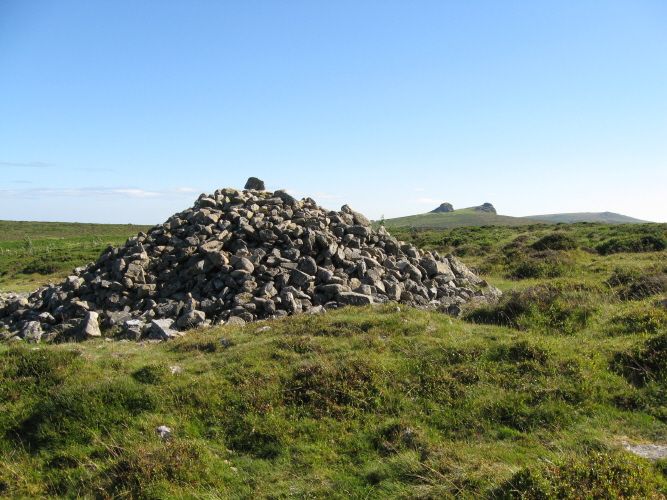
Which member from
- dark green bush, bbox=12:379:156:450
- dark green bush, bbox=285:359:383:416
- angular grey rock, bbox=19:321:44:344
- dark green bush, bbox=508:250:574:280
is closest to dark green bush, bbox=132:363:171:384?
dark green bush, bbox=12:379:156:450

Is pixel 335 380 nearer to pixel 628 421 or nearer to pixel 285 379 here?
pixel 285 379

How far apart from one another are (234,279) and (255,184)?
8.40 m

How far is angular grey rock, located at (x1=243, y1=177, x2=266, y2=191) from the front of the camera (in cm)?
2175

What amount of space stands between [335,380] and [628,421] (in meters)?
4.80

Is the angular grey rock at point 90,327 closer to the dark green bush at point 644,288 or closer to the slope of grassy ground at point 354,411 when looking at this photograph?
the slope of grassy ground at point 354,411

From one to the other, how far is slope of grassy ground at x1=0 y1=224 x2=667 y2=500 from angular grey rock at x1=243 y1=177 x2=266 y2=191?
11.4m

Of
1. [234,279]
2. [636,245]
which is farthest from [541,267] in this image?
[234,279]

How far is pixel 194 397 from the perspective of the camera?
26.7 ft

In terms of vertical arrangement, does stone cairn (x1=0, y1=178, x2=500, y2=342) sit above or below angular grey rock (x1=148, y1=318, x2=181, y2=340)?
above

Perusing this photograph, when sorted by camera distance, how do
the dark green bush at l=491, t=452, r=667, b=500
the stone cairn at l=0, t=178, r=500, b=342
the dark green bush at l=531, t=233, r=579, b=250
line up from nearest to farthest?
the dark green bush at l=491, t=452, r=667, b=500 < the stone cairn at l=0, t=178, r=500, b=342 < the dark green bush at l=531, t=233, r=579, b=250

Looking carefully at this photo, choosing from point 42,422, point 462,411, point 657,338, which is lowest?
point 42,422

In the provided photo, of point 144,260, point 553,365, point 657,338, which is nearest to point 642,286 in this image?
point 657,338

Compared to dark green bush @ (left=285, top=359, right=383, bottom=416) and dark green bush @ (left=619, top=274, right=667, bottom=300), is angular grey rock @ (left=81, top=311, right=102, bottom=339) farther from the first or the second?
dark green bush @ (left=619, top=274, right=667, bottom=300)

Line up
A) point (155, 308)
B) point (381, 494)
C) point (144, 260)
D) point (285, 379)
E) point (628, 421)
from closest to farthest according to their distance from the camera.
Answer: point (381, 494)
point (628, 421)
point (285, 379)
point (155, 308)
point (144, 260)
